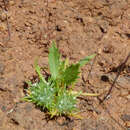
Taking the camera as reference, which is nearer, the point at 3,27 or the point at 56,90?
the point at 56,90

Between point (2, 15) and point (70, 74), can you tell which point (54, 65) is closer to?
point (70, 74)

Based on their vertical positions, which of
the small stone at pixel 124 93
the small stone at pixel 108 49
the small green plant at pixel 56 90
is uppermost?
the small stone at pixel 108 49

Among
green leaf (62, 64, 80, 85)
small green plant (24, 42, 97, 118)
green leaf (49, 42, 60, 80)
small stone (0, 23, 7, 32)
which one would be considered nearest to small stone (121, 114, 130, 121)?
small green plant (24, 42, 97, 118)

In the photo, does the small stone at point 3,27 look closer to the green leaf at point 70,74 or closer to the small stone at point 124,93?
the green leaf at point 70,74

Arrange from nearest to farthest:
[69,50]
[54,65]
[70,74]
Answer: [70,74], [54,65], [69,50]

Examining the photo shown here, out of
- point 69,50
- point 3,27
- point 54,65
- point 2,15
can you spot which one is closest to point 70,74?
point 54,65

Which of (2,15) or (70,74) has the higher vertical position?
(2,15)

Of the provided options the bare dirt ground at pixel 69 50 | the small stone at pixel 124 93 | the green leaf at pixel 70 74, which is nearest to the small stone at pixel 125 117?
the bare dirt ground at pixel 69 50
